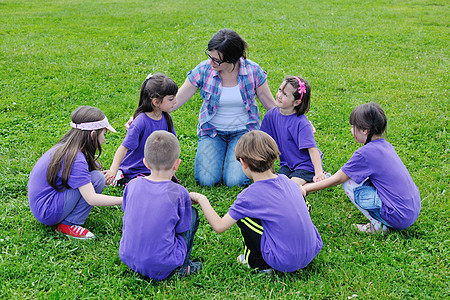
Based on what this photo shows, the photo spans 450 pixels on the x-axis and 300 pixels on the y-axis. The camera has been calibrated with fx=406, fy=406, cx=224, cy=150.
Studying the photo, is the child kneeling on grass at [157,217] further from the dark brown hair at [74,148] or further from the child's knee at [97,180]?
the child's knee at [97,180]

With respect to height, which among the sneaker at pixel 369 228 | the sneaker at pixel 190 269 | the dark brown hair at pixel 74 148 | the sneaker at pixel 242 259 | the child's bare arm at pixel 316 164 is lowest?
the sneaker at pixel 369 228

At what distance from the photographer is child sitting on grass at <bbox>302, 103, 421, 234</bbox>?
380 centimetres

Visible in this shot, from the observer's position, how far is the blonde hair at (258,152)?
10.7 ft

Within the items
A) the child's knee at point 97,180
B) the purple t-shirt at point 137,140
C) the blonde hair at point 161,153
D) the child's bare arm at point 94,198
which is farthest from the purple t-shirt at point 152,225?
the purple t-shirt at point 137,140

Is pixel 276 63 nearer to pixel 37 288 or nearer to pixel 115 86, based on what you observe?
pixel 115 86

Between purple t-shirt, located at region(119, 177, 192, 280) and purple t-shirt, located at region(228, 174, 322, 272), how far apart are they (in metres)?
0.50

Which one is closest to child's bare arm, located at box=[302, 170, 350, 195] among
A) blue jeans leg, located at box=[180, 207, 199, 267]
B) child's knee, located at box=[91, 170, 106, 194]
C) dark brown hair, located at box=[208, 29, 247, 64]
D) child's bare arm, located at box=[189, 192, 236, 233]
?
child's bare arm, located at box=[189, 192, 236, 233]

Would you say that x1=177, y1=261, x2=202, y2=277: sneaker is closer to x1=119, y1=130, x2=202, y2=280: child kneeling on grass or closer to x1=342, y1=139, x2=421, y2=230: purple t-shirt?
x1=119, y1=130, x2=202, y2=280: child kneeling on grass

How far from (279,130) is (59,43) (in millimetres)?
7801

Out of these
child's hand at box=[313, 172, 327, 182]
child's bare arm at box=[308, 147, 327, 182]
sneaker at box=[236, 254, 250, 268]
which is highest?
child's bare arm at box=[308, 147, 327, 182]

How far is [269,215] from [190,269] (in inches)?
33.4

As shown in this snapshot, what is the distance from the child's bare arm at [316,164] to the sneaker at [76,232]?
2.40 metres

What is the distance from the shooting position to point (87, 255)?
364 centimetres

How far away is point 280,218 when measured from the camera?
318 cm
